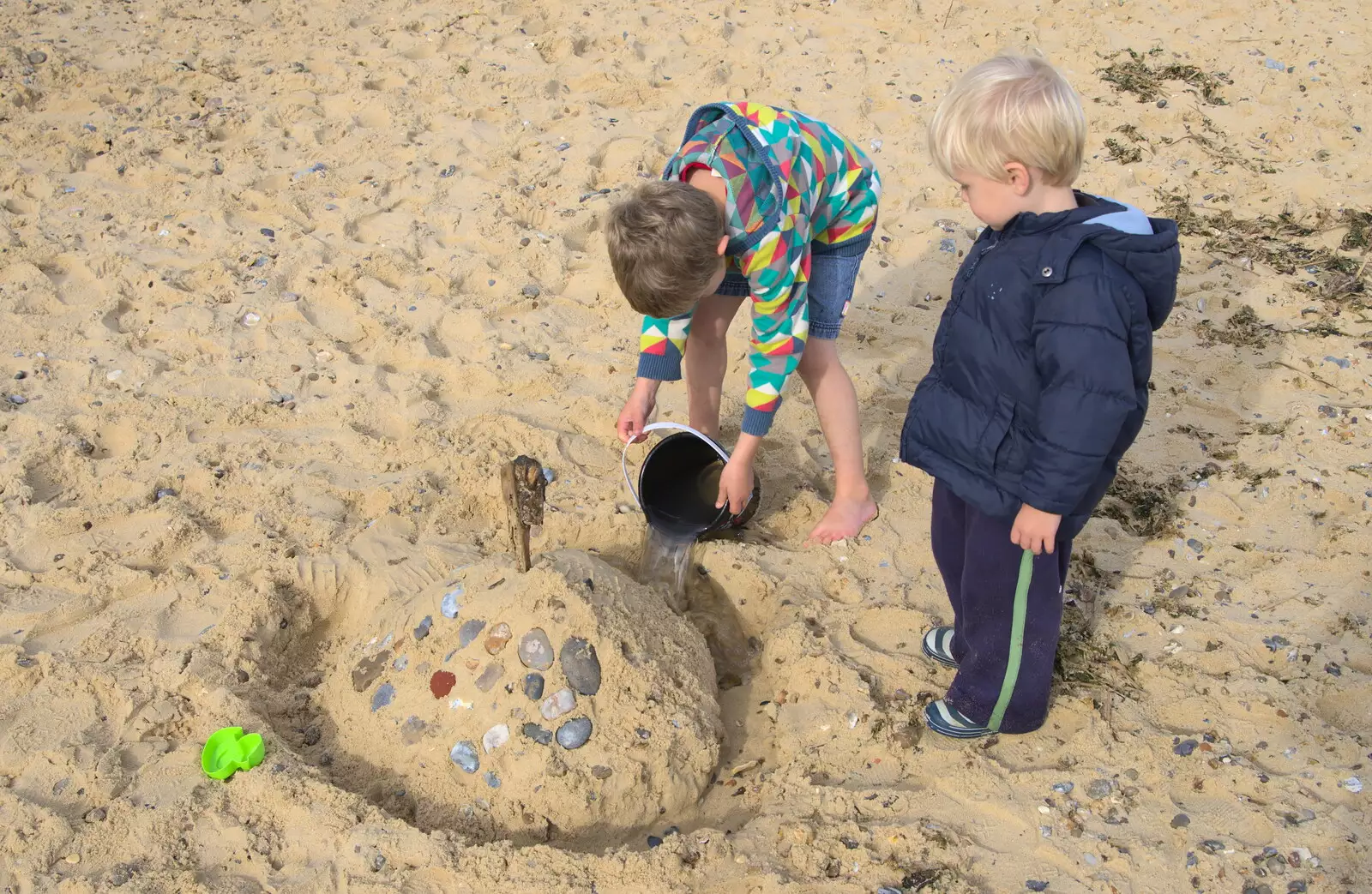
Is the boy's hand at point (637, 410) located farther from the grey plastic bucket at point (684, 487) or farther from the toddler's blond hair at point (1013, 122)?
the toddler's blond hair at point (1013, 122)

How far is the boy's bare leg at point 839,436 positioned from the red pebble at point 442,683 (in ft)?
4.16

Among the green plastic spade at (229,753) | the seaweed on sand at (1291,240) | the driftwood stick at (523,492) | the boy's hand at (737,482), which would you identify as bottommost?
the green plastic spade at (229,753)

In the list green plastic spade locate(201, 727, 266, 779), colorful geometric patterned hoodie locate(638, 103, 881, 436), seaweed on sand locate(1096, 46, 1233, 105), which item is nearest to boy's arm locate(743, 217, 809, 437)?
colorful geometric patterned hoodie locate(638, 103, 881, 436)

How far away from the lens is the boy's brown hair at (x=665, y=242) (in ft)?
7.72

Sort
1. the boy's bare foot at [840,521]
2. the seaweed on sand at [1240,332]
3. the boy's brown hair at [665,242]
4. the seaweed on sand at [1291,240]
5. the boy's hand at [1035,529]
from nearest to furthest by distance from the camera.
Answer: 1. the boy's hand at [1035,529]
2. the boy's brown hair at [665,242]
3. the boy's bare foot at [840,521]
4. the seaweed on sand at [1240,332]
5. the seaweed on sand at [1291,240]

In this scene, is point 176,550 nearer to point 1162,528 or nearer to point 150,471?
point 150,471

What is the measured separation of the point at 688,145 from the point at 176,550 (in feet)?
6.29

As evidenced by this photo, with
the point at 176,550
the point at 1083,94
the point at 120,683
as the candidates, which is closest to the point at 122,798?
the point at 120,683

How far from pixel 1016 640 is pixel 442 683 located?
1384 millimetres

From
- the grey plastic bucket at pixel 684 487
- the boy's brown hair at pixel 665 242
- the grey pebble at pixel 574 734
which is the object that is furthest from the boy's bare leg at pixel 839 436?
the grey pebble at pixel 574 734

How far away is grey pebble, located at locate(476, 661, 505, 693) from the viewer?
237cm

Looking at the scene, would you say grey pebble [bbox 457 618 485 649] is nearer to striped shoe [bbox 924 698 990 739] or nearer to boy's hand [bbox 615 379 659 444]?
boy's hand [bbox 615 379 659 444]

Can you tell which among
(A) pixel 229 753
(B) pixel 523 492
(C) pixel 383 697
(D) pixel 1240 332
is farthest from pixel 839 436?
(D) pixel 1240 332

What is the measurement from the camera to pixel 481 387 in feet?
12.5
